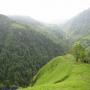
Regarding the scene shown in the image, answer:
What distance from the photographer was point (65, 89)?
85812mm

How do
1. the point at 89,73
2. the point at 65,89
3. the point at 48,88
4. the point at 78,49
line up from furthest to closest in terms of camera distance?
1. the point at 78,49
2. the point at 89,73
3. the point at 48,88
4. the point at 65,89

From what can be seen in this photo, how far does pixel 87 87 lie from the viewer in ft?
294

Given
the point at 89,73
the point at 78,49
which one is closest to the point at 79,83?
the point at 89,73

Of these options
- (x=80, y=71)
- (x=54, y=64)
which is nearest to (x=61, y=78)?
(x=80, y=71)

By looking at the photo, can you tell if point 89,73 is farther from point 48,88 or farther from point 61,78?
point 48,88

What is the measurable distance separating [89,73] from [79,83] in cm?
2617

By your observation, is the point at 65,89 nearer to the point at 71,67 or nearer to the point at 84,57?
the point at 71,67

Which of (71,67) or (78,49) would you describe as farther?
(78,49)

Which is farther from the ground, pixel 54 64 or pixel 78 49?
pixel 78 49

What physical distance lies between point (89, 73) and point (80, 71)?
23.2ft

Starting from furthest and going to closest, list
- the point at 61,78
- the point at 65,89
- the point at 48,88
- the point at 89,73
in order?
the point at 61,78 → the point at 89,73 → the point at 48,88 → the point at 65,89

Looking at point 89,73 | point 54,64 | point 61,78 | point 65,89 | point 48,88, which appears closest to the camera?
point 65,89

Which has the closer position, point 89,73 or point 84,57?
point 89,73

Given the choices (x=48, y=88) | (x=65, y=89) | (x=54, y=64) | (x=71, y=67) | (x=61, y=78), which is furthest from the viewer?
(x=54, y=64)
